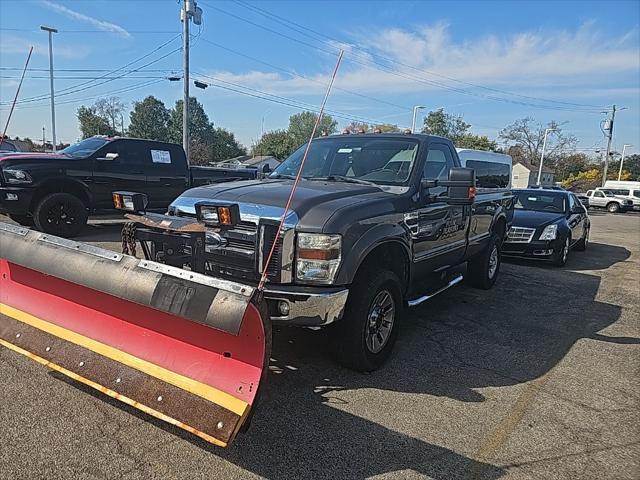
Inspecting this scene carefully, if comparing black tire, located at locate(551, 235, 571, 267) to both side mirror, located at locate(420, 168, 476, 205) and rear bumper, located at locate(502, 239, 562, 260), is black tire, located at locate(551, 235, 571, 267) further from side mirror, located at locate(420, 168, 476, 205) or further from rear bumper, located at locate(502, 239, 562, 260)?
side mirror, located at locate(420, 168, 476, 205)

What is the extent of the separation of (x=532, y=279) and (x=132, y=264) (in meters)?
7.13

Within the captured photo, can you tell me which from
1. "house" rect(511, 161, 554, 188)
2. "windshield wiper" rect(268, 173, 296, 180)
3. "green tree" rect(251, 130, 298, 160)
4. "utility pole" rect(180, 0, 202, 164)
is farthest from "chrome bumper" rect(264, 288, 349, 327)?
"green tree" rect(251, 130, 298, 160)

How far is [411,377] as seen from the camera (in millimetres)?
3955

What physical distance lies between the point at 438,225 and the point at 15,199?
7.66m

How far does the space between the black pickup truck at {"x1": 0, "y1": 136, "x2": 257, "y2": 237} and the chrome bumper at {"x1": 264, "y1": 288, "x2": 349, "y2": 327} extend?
737 centimetres

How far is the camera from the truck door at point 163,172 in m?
10.7

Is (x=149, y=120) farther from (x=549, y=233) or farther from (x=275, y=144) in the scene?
(x=549, y=233)

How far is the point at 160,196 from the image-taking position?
1092cm

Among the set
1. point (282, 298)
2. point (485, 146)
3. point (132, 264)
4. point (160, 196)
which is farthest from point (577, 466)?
point (485, 146)

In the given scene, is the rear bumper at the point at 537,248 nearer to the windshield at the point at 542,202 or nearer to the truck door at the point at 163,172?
the windshield at the point at 542,202

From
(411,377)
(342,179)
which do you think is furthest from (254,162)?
(411,377)

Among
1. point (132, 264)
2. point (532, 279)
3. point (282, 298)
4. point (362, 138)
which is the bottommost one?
point (532, 279)

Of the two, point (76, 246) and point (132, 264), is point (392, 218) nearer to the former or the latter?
point (132, 264)

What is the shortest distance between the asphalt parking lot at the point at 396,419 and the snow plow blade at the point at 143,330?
0.99 feet
